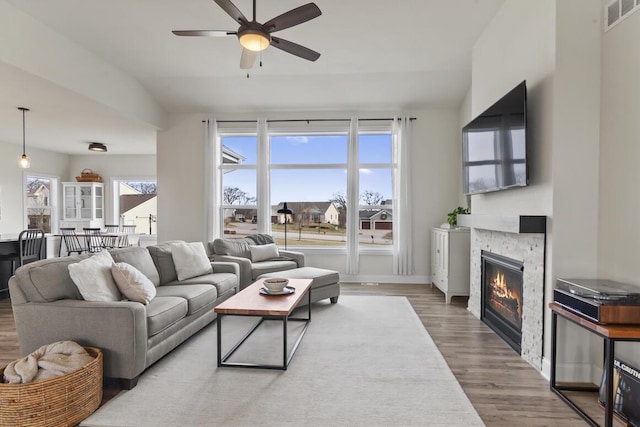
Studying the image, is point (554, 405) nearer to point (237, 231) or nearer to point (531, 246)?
point (531, 246)

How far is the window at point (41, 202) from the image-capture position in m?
7.80

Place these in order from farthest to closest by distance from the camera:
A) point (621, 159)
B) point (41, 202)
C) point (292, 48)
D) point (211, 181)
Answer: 1. point (41, 202)
2. point (211, 181)
3. point (292, 48)
4. point (621, 159)

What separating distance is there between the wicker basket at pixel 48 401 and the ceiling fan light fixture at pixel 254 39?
8.10 ft

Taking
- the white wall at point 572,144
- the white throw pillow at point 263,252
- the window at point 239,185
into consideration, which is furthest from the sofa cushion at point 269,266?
the white wall at point 572,144

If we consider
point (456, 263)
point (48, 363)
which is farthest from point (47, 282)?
point (456, 263)

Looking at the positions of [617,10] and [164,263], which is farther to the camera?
[164,263]

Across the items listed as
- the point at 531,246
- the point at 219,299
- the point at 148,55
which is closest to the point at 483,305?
the point at 531,246

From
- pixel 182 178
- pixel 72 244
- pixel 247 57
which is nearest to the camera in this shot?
pixel 247 57

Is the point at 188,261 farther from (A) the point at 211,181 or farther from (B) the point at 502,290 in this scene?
(B) the point at 502,290

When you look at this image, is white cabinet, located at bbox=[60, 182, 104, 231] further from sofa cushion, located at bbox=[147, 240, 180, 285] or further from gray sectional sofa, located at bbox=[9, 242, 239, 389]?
gray sectional sofa, located at bbox=[9, 242, 239, 389]

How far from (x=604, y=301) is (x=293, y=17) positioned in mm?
2738

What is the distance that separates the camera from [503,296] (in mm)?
3482

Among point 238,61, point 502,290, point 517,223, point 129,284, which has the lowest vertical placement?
point 502,290

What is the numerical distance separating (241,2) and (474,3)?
7.83ft
